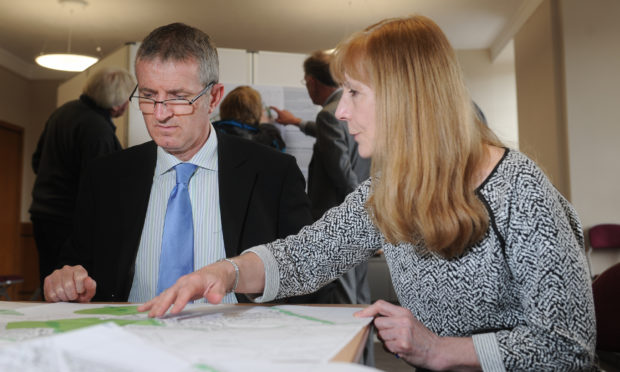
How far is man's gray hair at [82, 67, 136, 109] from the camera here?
9.79ft

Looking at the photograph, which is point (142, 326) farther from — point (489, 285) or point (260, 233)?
point (260, 233)

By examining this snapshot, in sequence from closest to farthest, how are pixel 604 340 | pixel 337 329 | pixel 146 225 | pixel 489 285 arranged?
1. pixel 337 329
2. pixel 489 285
3. pixel 604 340
4. pixel 146 225

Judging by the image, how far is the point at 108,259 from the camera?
1.61 meters

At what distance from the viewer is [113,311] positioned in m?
1.10

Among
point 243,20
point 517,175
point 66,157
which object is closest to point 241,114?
point 66,157

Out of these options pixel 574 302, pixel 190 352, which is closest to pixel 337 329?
pixel 190 352

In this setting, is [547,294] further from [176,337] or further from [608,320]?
[176,337]

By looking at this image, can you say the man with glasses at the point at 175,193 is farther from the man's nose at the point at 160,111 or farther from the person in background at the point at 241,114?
the person in background at the point at 241,114

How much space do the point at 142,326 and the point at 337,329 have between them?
309 mm

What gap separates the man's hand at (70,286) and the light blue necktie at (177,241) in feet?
0.75

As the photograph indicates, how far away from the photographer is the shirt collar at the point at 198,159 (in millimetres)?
1665

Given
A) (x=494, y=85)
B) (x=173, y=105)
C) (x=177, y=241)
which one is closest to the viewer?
(x=177, y=241)

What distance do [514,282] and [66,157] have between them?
2520 millimetres

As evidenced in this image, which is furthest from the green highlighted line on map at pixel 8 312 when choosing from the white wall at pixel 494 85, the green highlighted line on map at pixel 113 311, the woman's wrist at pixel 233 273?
the white wall at pixel 494 85
